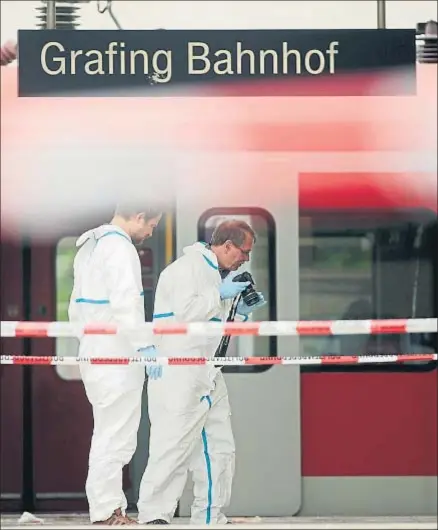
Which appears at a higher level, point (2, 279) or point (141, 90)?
point (141, 90)

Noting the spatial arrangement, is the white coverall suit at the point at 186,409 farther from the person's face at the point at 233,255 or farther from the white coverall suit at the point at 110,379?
the white coverall suit at the point at 110,379

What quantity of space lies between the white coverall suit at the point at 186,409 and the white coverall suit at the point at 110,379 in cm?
36

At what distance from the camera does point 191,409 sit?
7.22 m

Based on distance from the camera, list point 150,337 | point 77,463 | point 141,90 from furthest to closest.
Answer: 1. point 77,463
2. point 141,90
3. point 150,337

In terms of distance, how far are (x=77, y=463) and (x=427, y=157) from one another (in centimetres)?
272

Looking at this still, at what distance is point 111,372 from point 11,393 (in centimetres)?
152

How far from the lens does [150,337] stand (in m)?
6.82

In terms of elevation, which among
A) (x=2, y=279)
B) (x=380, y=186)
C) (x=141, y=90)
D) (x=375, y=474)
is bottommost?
(x=375, y=474)

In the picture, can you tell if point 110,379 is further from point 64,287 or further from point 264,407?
point 64,287

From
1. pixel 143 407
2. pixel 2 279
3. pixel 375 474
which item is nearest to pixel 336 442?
pixel 375 474

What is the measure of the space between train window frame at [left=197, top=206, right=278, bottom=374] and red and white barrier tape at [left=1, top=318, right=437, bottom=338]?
992 mm

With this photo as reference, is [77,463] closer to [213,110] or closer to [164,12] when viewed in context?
[213,110]

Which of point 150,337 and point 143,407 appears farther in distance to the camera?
point 143,407

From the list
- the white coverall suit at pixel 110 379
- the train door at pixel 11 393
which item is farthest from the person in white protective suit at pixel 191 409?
the train door at pixel 11 393
